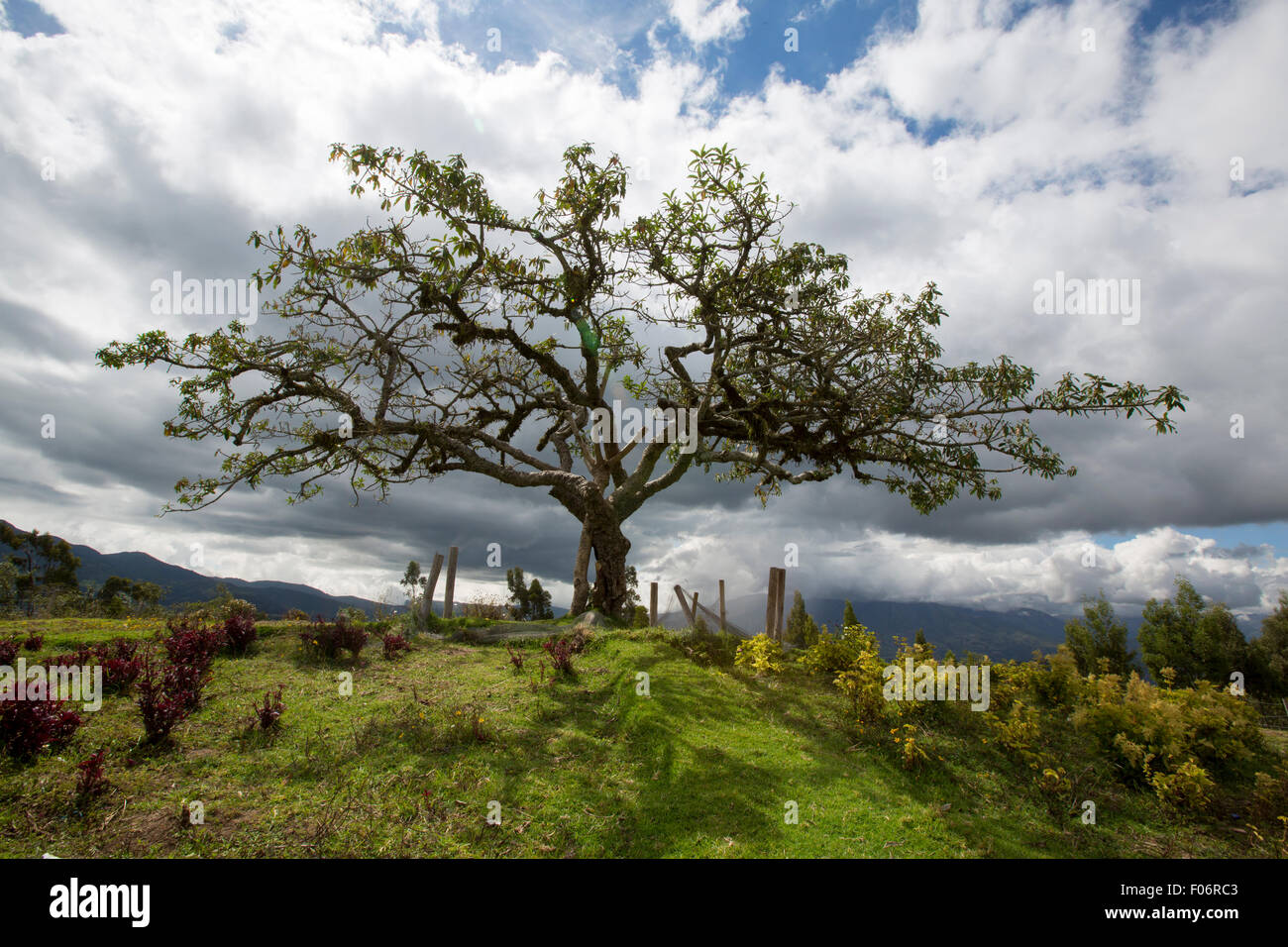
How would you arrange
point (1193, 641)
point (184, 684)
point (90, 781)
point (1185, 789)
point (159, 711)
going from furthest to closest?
point (1193, 641) → point (184, 684) → point (159, 711) → point (1185, 789) → point (90, 781)

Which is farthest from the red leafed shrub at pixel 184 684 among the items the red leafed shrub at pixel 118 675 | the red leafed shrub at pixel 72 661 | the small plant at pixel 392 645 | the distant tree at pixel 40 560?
the distant tree at pixel 40 560

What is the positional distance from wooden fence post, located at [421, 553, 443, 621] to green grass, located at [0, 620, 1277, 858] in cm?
716

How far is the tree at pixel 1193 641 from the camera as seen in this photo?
2888 centimetres

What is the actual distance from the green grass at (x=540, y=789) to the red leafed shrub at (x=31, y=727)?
156mm

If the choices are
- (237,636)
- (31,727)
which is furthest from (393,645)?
(31,727)

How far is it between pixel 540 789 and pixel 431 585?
13.0 metres

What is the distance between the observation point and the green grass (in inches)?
194

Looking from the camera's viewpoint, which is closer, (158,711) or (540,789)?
(540,789)

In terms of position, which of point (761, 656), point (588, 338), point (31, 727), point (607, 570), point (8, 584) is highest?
point (588, 338)

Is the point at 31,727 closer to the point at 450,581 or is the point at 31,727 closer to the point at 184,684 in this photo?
the point at 184,684

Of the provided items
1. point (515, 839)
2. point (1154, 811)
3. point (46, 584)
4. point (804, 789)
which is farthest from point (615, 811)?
point (46, 584)

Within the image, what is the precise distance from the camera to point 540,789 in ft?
20.5

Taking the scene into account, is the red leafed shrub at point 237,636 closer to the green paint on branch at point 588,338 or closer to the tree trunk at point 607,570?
the tree trunk at point 607,570

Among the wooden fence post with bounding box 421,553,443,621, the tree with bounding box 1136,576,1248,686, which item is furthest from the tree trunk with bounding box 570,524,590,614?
the tree with bounding box 1136,576,1248,686
